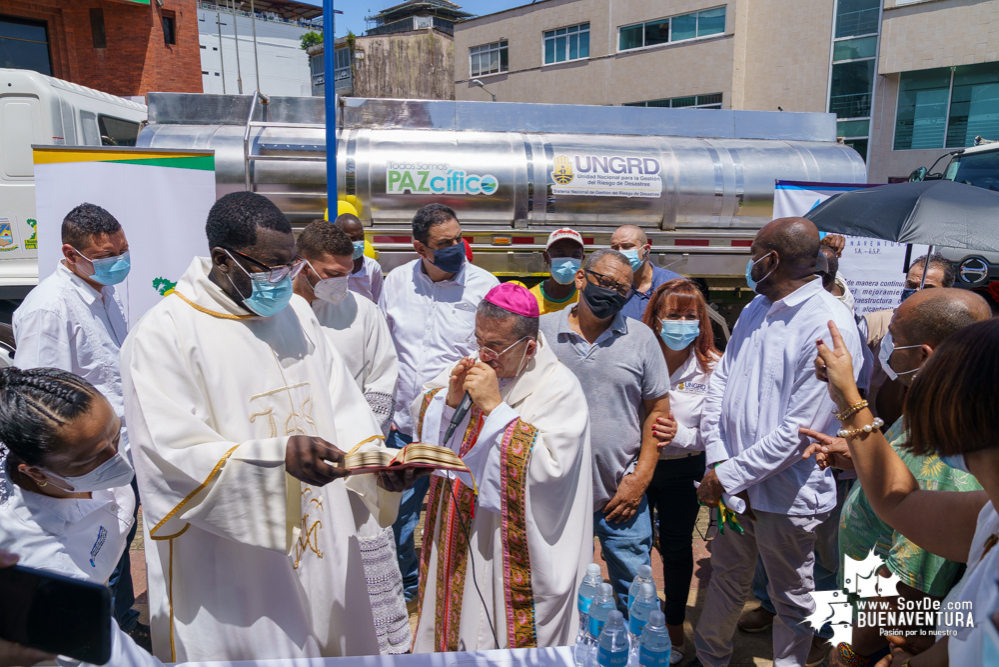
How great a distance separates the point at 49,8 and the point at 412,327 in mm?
15992

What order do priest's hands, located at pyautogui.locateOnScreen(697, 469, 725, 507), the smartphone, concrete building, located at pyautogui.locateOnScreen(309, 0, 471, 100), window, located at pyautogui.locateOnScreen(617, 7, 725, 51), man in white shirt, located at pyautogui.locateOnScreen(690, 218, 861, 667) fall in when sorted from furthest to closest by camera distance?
concrete building, located at pyautogui.locateOnScreen(309, 0, 471, 100), window, located at pyautogui.locateOnScreen(617, 7, 725, 51), priest's hands, located at pyautogui.locateOnScreen(697, 469, 725, 507), man in white shirt, located at pyautogui.locateOnScreen(690, 218, 861, 667), the smartphone

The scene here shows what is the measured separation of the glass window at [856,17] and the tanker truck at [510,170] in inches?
544

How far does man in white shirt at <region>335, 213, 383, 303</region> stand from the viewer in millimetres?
4438

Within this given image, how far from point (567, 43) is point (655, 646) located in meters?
25.4

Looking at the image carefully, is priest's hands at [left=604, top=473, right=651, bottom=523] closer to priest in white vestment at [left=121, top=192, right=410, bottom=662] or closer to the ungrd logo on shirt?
priest in white vestment at [left=121, top=192, right=410, bottom=662]

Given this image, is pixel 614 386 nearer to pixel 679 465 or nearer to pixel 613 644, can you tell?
pixel 679 465

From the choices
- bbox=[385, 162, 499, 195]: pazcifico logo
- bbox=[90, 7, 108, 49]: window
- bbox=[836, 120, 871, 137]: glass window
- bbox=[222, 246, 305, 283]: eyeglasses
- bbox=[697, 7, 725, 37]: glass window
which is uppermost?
bbox=[697, 7, 725, 37]: glass window

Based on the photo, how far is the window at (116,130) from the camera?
23.6 ft

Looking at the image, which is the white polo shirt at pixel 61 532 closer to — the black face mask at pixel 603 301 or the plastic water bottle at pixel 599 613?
the plastic water bottle at pixel 599 613

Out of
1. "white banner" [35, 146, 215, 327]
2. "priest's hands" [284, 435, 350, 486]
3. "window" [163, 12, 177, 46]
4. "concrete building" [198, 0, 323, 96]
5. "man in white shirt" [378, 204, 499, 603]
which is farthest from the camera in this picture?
"concrete building" [198, 0, 323, 96]

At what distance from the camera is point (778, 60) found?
768 inches

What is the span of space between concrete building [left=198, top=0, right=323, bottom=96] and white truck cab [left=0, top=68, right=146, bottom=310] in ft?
69.8

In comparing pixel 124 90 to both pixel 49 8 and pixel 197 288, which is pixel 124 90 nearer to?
pixel 49 8

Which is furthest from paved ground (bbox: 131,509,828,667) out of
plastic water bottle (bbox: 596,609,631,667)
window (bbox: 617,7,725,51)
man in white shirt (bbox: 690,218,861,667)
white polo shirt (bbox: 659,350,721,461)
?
window (bbox: 617,7,725,51)
